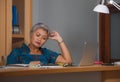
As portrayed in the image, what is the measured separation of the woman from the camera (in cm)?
186

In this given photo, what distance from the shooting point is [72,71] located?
1.32 m

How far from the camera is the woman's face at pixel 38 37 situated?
1.97 meters

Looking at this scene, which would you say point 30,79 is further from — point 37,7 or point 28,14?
point 37,7

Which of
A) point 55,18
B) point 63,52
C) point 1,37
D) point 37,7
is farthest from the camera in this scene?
point 55,18

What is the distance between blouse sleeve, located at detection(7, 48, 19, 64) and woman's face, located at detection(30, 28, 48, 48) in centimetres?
18

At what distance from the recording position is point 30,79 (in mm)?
1312

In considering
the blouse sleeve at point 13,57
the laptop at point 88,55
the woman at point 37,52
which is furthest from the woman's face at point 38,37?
the laptop at point 88,55

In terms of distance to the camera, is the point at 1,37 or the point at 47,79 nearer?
the point at 47,79

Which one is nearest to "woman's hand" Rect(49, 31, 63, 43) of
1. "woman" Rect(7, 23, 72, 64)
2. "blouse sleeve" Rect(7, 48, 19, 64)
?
"woman" Rect(7, 23, 72, 64)

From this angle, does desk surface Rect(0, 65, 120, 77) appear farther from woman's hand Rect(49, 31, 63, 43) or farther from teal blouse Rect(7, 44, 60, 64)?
woman's hand Rect(49, 31, 63, 43)

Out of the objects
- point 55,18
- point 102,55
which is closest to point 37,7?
point 55,18

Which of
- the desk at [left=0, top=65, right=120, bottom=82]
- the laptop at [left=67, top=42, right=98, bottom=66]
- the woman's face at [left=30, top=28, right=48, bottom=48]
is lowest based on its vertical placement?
→ the desk at [left=0, top=65, right=120, bottom=82]

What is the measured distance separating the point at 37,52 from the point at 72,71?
2.37 feet

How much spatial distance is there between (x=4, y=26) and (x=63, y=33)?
3.07 feet
